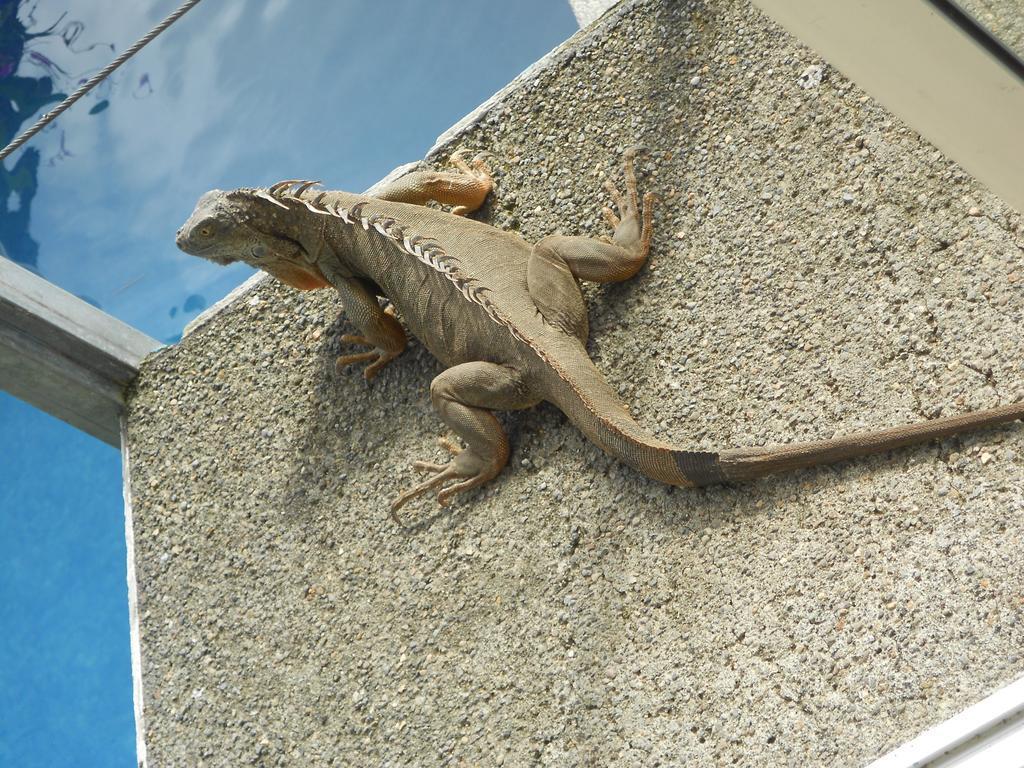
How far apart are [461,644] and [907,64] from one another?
7.28ft

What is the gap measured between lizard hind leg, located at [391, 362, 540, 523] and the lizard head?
76 centimetres

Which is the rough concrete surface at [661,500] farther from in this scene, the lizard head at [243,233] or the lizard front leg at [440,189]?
the lizard head at [243,233]

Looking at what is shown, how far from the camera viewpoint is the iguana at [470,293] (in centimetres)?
262

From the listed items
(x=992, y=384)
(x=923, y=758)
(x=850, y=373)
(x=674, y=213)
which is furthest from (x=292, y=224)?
(x=923, y=758)

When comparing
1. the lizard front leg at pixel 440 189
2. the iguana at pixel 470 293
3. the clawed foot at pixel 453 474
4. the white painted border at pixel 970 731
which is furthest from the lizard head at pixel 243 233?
the white painted border at pixel 970 731

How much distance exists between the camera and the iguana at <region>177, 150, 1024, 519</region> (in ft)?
8.61

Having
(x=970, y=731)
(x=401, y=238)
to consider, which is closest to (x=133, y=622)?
(x=401, y=238)

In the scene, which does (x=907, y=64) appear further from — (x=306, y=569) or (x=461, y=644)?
(x=306, y=569)

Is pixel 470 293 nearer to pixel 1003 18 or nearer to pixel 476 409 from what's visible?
pixel 476 409

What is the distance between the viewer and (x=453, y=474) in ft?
10.2

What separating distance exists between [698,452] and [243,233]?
168cm

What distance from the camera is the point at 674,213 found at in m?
3.06

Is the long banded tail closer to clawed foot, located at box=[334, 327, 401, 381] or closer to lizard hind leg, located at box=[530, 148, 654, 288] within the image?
lizard hind leg, located at box=[530, 148, 654, 288]

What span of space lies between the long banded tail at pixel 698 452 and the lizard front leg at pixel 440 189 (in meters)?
0.87
